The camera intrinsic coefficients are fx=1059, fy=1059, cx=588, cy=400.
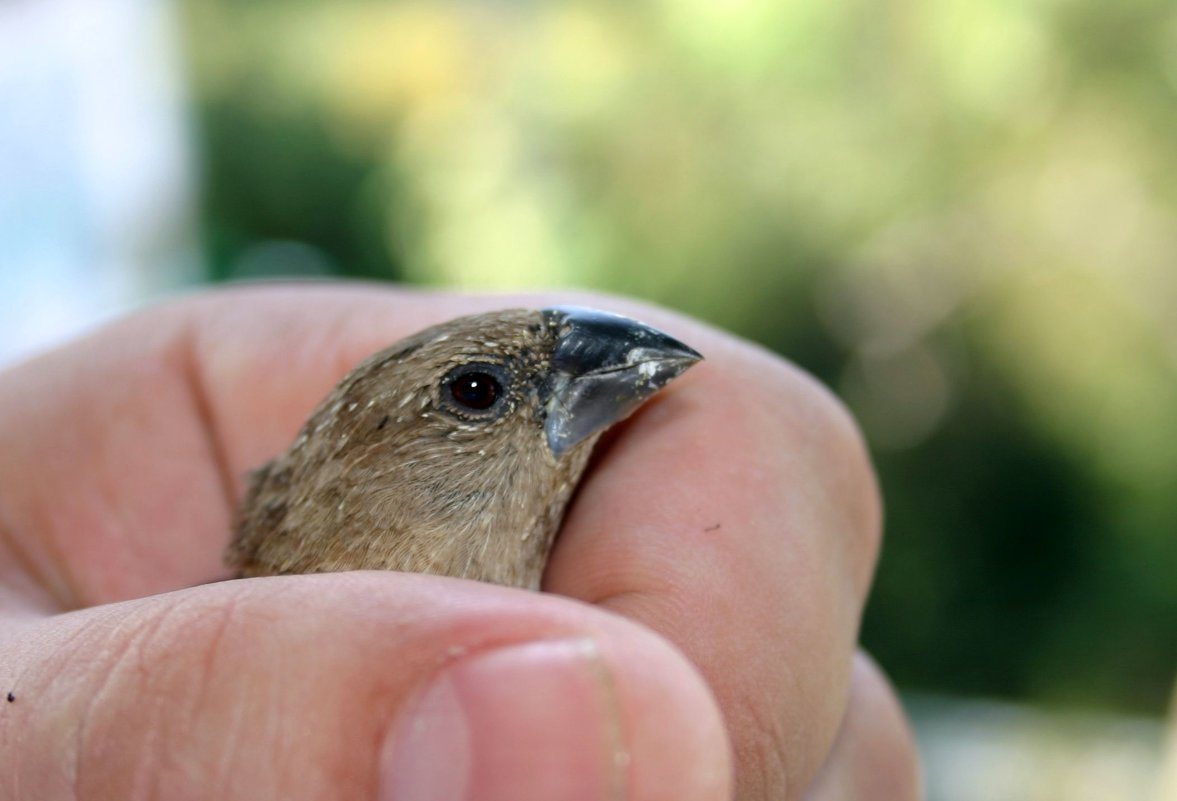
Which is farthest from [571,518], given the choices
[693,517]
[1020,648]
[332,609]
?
[1020,648]

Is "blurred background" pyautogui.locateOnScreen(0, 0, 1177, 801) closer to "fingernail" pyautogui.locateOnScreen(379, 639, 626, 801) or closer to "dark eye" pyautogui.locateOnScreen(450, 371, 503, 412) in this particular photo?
"dark eye" pyautogui.locateOnScreen(450, 371, 503, 412)

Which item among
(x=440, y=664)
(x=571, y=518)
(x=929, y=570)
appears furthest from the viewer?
(x=929, y=570)

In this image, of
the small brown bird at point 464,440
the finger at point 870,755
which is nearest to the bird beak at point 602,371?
the small brown bird at point 464,440

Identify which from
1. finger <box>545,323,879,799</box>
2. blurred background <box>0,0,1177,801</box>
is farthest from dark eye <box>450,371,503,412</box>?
blurred background <box>0,0,1177,801</box>

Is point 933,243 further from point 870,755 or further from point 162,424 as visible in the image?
point 162,424

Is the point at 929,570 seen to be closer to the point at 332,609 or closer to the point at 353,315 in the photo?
the point at 353,315

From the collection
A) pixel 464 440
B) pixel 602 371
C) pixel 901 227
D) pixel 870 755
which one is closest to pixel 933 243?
pixel 901 227

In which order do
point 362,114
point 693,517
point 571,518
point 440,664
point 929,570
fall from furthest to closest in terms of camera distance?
point 362,114 → point 929,570 → point 571,518 → point 693,517 → point 440,664

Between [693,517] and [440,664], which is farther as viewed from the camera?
[693,517]
